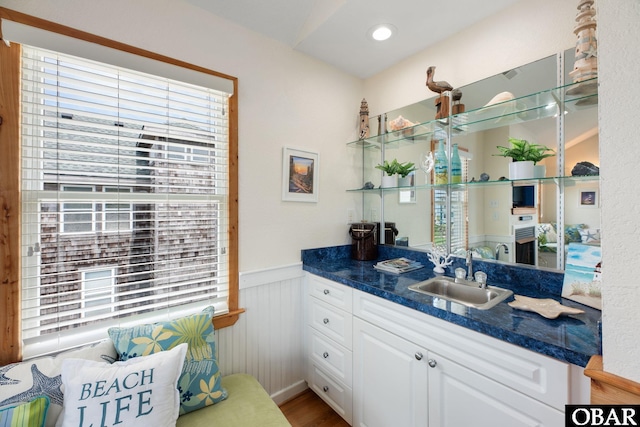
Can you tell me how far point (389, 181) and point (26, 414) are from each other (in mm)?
2173

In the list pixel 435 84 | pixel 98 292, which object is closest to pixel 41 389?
pixel 98 292

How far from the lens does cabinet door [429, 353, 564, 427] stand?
36.6 inches

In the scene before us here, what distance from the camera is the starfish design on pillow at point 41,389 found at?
3.26ft

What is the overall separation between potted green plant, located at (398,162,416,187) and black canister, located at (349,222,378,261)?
402mm

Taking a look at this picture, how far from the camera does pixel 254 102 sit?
1825 millimetres

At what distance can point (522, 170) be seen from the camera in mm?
1423

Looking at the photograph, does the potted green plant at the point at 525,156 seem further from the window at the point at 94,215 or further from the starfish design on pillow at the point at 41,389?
the starfish design on pillow at the point at 41,389

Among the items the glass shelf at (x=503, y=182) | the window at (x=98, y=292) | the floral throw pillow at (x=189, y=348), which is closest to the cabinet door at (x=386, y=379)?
the floral throw pillow at (x=189, y=348)

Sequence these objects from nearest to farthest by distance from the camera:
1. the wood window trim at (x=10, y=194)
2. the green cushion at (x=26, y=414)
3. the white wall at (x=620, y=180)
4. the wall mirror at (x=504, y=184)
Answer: the white wall at (x=620, y=180)
the green cushion at (x=26, y=414)
the wood window trim at (x=10, y=194)
the wall mirror at (x=504, y=184)

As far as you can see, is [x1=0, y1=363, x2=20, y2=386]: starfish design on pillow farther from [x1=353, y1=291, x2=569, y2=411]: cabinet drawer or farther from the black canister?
the black canister

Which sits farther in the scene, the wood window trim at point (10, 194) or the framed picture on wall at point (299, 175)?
the framed picture on wall at point (299, 175)

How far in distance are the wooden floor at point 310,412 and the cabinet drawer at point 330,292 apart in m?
0.76

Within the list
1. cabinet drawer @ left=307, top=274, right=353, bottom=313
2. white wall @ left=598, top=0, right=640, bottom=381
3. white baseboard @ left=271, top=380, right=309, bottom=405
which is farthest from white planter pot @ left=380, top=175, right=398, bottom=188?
white baseboard @ left=271, top=380, right=309, bottom=405

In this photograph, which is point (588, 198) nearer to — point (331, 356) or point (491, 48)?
Answer: point (491, 48)
